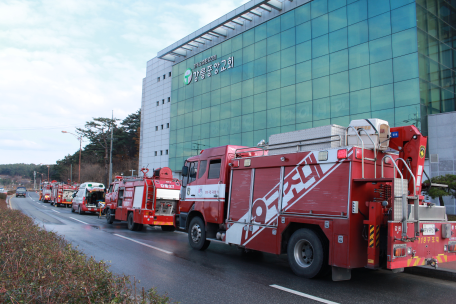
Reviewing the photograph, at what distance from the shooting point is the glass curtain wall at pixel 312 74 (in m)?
21.2

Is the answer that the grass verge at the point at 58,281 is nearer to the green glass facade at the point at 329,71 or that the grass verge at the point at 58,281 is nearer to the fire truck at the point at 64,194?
the green glass facade at the point at 329,71

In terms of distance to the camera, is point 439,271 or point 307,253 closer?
point 307,253

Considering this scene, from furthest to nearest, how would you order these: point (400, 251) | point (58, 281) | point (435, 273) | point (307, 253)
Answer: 1. point (435, 273)
2. point (307, 253)
3. point (400, 251)
4. point (58, 281)

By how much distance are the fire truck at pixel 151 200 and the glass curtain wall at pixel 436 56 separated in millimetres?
15026

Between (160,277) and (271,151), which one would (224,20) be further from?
(160,277)

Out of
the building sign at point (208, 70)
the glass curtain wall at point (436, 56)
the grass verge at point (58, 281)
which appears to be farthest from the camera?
the building sign at point (208, 70)

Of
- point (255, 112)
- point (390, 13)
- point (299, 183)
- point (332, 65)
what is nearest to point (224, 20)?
point (255, 112)

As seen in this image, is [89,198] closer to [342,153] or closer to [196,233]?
[196,233]

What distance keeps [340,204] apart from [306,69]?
21.2 meters

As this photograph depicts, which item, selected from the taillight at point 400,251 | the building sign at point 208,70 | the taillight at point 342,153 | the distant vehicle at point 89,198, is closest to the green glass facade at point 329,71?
the building sign at point 208,70

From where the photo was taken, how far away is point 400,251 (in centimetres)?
610

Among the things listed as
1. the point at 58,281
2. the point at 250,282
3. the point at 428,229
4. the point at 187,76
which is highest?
the point at 187,76

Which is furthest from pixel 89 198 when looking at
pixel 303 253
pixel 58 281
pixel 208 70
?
pixel 58 281

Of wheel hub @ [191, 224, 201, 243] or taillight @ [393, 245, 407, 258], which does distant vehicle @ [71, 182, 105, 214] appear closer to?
wheel hub @ [191, 224, 201, 243]
